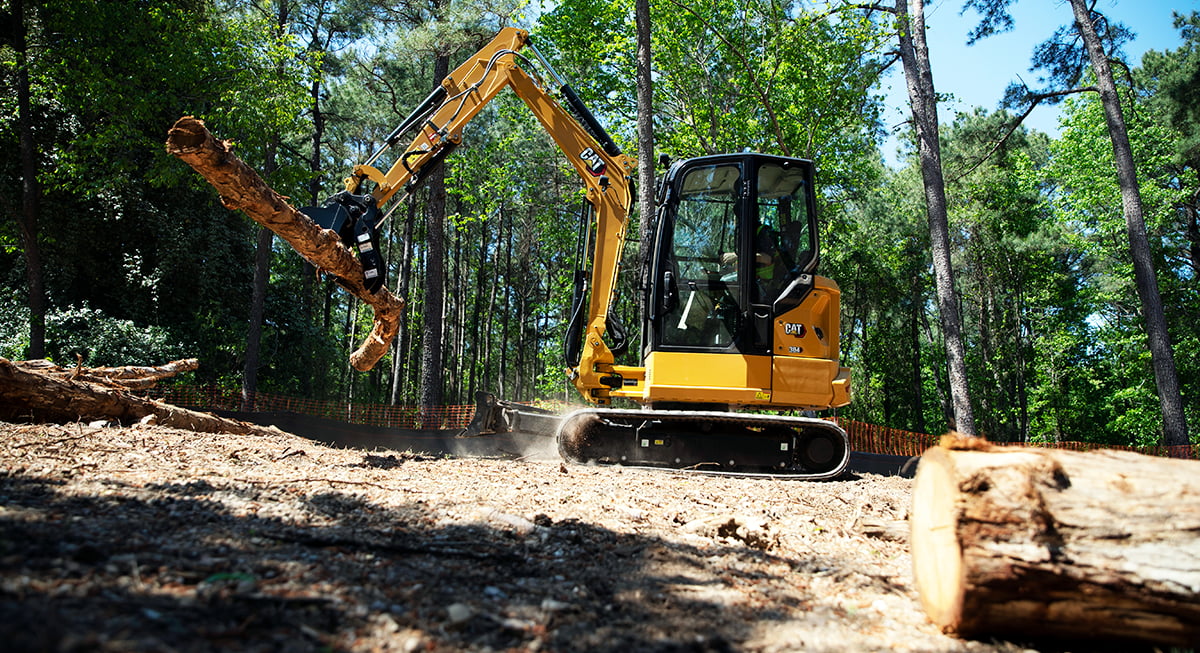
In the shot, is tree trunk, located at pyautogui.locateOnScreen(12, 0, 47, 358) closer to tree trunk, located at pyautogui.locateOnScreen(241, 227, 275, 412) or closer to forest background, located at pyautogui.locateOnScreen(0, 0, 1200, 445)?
forest background, located at pyautogui.locateOnScreen(0, 0, 1200, 445)

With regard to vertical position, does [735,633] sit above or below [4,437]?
below

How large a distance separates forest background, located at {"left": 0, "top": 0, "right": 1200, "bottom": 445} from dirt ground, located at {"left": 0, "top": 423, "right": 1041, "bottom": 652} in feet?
21.2

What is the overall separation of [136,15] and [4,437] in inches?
445

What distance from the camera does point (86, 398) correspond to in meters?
6.93

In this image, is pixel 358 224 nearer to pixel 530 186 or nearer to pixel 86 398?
pixel 86 398

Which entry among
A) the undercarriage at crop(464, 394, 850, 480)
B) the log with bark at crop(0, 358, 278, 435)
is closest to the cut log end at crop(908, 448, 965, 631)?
the undercarriage at crop(464, 394, 850, 480)

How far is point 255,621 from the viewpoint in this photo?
90.0 inches

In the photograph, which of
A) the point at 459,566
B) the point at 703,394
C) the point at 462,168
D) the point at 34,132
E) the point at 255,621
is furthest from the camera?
the point at 462,168

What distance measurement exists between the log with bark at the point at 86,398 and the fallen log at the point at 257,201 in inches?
96.1

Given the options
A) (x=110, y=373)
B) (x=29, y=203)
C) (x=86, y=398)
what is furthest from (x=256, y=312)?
(x=86, y=398)

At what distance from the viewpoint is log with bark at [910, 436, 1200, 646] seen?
2.71 meters

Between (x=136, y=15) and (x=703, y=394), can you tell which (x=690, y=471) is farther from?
(x=136, y=15)

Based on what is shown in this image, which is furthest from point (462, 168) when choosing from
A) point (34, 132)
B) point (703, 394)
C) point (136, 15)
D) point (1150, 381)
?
point (1150, 381)

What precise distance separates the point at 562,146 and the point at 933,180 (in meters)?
8.94
